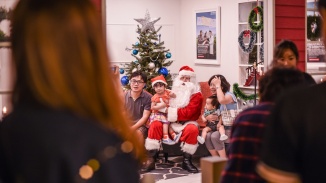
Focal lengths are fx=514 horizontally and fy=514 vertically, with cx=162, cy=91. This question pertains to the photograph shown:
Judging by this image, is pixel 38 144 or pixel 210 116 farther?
pixel 210 116

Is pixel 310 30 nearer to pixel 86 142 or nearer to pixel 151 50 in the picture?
pixel 151 50

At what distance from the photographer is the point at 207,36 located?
382 inches

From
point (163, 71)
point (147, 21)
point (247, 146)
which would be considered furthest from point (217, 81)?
point (247, 146)

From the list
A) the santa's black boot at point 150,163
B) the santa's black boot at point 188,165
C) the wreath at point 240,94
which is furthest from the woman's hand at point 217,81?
the wreath at point 240,94

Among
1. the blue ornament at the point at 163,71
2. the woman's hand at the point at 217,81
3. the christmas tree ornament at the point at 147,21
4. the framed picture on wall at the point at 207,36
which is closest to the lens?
the woman's hand at the point at 217,81

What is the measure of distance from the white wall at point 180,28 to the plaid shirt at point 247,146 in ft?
22.1

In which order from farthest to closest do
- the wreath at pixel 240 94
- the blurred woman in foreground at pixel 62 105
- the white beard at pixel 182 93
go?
the wreath at pixel 240 94 → the white beard at pixel 182 93 → the blurred woman in foreground at pixel 62 105

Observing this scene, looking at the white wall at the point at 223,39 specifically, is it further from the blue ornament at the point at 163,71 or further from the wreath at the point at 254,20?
the blue ornament at the point at 163,71

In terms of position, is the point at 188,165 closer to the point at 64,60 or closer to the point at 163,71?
the point at 163,71

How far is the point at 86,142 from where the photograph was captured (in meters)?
0.91

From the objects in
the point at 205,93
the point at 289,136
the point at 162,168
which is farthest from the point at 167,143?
the point at 289,136

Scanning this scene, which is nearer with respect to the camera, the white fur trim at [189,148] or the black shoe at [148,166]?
the white fur trim at [189,148]

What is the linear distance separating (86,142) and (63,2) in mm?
273

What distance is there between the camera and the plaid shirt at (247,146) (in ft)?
7.04
